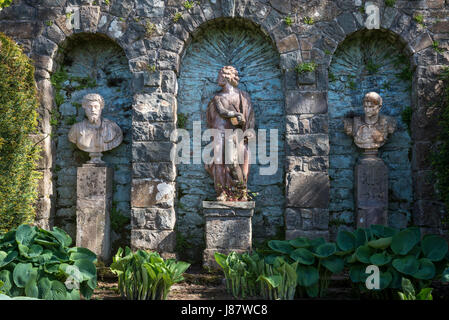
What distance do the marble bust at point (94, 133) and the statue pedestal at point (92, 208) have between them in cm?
20

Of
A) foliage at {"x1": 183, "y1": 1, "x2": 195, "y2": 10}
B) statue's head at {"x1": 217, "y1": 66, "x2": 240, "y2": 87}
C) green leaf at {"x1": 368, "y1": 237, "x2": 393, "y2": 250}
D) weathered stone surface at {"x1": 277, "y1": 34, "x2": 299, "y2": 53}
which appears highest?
foliage at {"x1": 183, "y1": 1, "x2": 195, "y2": 10}

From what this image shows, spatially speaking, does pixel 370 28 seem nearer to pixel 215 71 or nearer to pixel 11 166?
pixel 215 71

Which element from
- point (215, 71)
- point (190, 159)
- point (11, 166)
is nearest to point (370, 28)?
point (215, 71)

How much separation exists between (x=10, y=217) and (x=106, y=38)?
2522mm

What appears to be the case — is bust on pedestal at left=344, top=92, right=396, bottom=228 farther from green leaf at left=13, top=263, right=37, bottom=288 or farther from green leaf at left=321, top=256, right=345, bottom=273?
green leaf at left=13, top=263, right=37, bottom=288

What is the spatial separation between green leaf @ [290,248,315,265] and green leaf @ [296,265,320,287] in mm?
80

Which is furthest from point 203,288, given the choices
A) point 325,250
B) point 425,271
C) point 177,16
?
point 177,16

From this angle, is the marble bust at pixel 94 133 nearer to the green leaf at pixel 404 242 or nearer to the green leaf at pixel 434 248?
the green leaf at pixel 404 242

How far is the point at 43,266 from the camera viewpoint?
362 cm

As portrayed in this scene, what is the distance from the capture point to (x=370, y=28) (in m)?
5.30

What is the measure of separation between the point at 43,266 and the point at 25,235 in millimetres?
391

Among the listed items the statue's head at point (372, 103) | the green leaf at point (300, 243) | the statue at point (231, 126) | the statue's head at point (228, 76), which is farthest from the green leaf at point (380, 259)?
the statue's head at point (228, 76)

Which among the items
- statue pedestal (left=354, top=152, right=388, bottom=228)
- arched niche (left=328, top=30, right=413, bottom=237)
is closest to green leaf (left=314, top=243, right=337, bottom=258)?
statue pedestal (left=354, top=152, right=388, bottom=228)

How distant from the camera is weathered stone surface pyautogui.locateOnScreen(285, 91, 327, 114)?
17.3 ft
